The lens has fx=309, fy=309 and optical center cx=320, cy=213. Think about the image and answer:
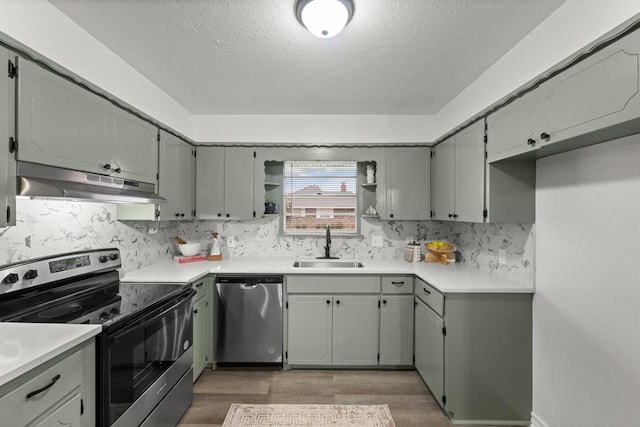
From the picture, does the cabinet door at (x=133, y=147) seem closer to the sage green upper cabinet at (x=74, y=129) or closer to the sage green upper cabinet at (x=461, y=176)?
the sage green upper cabinet at (x=74, y=129)

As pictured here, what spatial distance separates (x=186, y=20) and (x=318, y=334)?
2.50 meters

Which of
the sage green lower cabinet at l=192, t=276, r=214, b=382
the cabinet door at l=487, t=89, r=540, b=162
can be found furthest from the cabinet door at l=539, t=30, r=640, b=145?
the sage green lower cabinet at l=192, t=276, r=214, b=382

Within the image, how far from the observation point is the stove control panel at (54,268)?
1.53 m

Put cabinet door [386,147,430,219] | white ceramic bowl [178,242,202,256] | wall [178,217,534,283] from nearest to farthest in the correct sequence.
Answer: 1. white ceramic bowl [178,242,202,256]
2. cabinet door [386,147,430,219]
3. wall [178,217,534,283]

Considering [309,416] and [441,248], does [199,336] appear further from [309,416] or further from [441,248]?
[441,248]

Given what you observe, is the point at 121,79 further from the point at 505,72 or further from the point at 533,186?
the point at 533,186

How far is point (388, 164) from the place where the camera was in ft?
10.5

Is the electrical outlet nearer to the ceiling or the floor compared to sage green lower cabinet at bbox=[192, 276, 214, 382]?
nearer to the ceiling

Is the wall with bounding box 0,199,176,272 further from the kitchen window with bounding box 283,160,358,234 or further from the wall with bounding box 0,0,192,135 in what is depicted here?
the kitchen window with bounding box 283,160,358,234

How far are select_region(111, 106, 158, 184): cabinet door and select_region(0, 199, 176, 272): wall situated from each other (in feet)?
1.21

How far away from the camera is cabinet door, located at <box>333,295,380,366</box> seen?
9.06 feet

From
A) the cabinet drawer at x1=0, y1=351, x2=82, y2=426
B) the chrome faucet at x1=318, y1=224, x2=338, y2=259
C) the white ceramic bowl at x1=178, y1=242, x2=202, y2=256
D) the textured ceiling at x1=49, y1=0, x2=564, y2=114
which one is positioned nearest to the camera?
the cabinet drawer at x1=0, y1=351, x2=82, y2=426

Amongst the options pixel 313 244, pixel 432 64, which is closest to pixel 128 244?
pixel 313 244

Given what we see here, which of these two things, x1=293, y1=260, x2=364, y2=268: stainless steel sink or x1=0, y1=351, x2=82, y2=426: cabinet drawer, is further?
x1=293, y1=260, x2=364, y2=268: stainless steel sink
